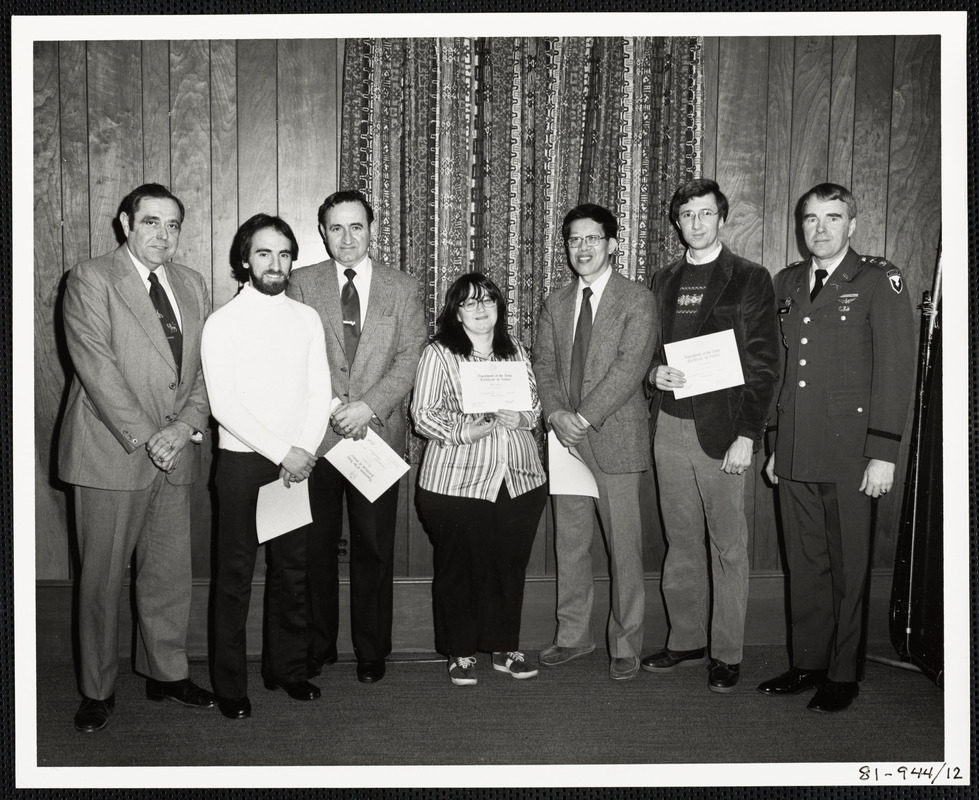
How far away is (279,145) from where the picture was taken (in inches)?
118

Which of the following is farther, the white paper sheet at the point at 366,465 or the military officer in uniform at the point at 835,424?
the white paper sheet at the point at 366,465

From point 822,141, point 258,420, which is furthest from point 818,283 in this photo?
point 258,420

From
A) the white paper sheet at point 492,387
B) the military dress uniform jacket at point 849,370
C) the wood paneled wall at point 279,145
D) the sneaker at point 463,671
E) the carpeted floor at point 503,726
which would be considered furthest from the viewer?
the wood paneled wall at point 279,145

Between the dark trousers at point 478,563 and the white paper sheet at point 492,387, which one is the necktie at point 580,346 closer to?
the white paper sheet at point 492,387

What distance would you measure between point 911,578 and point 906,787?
0.75 meters

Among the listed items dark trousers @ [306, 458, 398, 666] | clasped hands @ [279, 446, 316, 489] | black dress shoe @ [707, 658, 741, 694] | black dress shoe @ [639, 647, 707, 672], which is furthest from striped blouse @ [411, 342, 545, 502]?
black dress shoe @ [707, 658, 741, 694]

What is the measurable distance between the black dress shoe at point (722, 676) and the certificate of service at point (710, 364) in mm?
985

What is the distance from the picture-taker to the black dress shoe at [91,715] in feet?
8.37

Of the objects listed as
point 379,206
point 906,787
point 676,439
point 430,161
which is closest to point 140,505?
point 379,206

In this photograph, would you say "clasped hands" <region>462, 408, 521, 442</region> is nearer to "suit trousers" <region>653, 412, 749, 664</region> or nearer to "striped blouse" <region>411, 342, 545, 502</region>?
"striped blouse" <region>411, 342, 545, 502</region>

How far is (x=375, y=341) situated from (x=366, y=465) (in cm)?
44

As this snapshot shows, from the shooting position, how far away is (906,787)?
2516 millimetres

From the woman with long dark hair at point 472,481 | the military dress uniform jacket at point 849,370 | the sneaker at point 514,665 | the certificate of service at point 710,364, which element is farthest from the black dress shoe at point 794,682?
the certificate of service at point 710,364

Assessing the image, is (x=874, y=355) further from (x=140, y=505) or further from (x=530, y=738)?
(x=140, y=505)
